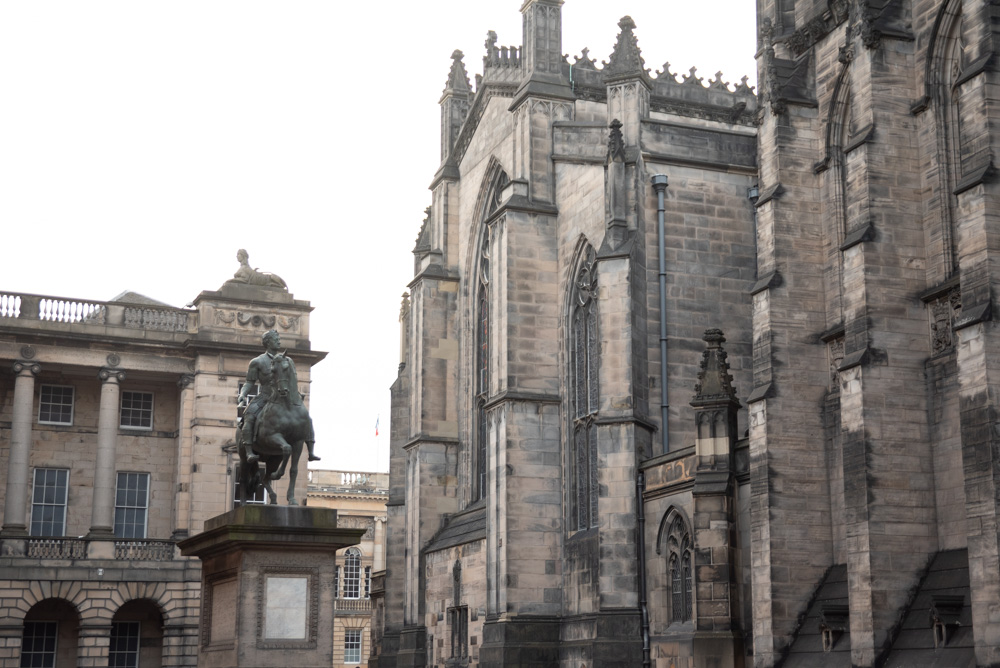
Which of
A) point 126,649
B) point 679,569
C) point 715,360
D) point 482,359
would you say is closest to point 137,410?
point 126,649

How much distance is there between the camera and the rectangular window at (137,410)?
49.9m

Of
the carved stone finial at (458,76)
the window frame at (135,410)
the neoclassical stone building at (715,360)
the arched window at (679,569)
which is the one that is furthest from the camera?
the window frame at (135,410)

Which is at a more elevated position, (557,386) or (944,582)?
(557,386)

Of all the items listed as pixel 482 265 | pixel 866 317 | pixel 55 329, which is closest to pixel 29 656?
pixel 55 329

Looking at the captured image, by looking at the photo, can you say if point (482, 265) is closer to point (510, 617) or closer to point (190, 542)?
point (510, 617)

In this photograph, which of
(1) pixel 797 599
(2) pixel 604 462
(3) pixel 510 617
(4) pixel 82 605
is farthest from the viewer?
(4) pixel 82 605

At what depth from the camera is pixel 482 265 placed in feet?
130

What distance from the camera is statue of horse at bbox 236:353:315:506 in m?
19.4

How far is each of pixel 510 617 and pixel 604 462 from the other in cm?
502

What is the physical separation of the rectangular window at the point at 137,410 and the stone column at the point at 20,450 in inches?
153

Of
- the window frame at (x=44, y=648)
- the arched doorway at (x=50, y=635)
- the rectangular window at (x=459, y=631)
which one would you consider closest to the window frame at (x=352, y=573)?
the arched doorway at (x=50, y=635)

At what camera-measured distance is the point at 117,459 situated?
4903 cm

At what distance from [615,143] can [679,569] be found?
9655 millimetres

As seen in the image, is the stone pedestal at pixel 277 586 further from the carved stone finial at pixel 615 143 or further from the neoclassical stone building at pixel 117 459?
the neoclassical stone building at pixel 117 459
